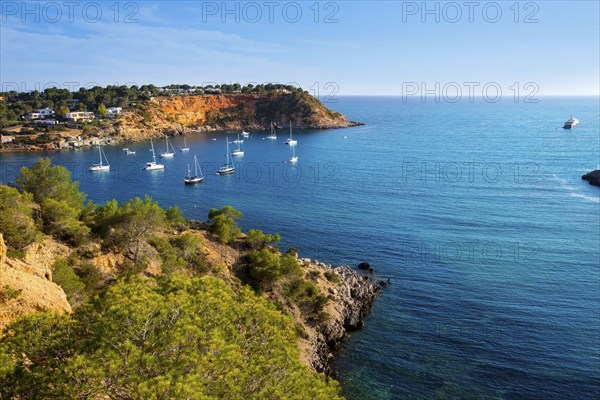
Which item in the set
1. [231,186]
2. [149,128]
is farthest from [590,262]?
[149,128]

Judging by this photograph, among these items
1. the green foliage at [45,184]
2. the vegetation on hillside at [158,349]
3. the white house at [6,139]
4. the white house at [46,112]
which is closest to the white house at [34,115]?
the white house at [46,112]

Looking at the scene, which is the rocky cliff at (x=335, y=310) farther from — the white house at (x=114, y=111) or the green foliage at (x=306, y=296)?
the white house at (x=114, y=111)

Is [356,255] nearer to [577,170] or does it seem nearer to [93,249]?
[93,249]

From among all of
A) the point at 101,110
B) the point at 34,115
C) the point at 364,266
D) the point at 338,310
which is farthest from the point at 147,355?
the point at 34,115

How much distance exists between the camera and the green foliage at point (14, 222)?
28422 millimetres

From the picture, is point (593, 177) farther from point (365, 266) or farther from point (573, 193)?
point (365, 266)

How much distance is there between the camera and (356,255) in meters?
56.3

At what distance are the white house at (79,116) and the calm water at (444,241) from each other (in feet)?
116

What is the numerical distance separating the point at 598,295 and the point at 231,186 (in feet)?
229

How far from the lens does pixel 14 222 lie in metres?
29.2

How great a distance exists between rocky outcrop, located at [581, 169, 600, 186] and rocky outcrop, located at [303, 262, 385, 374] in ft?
222

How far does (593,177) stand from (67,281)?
101237 millimetres

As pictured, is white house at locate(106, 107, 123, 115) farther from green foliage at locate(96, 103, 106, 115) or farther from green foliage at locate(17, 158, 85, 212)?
green foliage at locate(17, 158, 85, 212)

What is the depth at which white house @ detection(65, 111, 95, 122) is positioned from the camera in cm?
16261
